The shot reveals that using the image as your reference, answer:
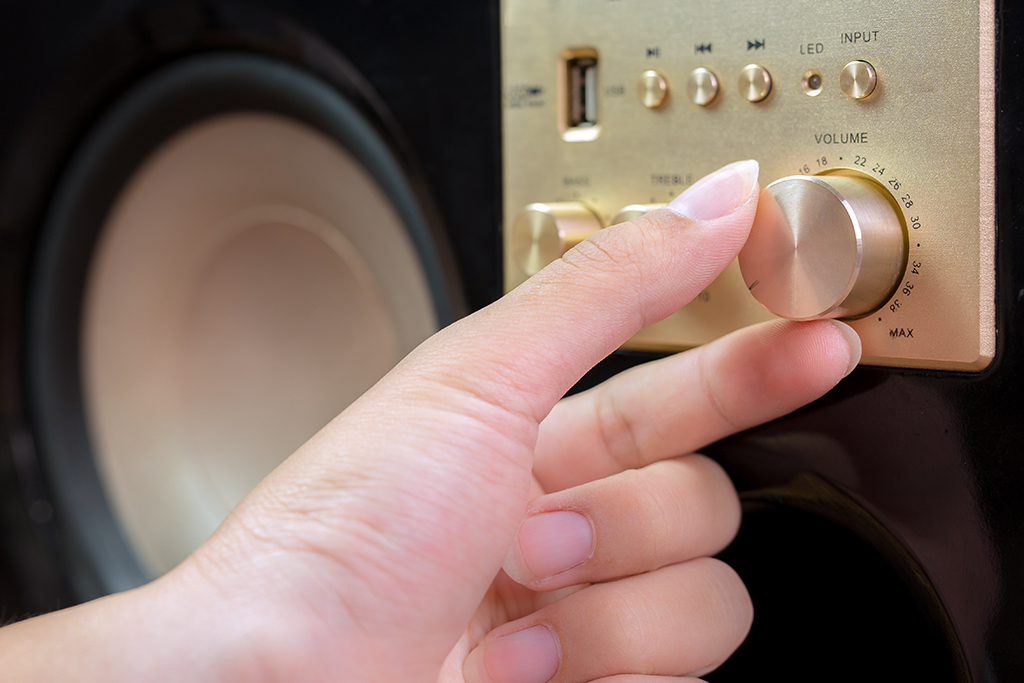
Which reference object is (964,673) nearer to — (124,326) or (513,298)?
(513,298)

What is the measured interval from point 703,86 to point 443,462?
175mm

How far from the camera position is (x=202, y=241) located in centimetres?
57

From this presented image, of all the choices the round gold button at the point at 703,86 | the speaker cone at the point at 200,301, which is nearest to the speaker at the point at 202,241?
the speaker cone at the point at 200,301

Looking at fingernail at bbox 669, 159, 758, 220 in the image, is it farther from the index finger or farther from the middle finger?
the middle finger

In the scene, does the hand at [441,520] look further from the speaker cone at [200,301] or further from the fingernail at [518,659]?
the speaker cone at [200,301]

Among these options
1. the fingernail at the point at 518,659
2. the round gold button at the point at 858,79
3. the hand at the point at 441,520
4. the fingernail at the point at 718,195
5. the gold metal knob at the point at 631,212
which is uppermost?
the round gold button at the point at 858,79

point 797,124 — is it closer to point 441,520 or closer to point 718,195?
point 718,195

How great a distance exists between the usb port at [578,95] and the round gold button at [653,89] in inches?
1.2

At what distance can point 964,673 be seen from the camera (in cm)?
28

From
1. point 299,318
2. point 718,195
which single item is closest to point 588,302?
point 718,195

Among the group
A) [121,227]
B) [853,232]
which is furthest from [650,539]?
[121,227]

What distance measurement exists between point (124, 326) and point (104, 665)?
16.3 inches

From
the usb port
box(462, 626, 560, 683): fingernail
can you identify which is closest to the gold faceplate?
the usb port

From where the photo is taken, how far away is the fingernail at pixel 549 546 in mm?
291
